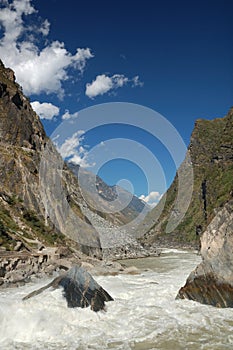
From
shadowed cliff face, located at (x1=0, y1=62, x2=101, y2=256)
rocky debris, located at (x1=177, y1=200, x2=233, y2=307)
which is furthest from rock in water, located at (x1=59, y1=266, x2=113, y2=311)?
shadowed cliff face, located at (x1=0, y1=62, x2=101, y2=256)

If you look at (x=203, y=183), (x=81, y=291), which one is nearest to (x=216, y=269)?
(x=81, y=291)

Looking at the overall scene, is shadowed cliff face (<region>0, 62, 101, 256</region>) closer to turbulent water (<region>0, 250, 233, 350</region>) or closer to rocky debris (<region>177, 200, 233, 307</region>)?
turbulent water (<region>0, 250, 233, 350</region>)

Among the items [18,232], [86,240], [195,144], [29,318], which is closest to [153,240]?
[195,144]

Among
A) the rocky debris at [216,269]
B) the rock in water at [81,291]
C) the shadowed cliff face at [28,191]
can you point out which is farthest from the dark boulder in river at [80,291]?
the shadowed cliff face at [28,191]

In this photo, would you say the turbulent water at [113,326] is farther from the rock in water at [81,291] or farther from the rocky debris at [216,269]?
the rocky debris at [216,269]

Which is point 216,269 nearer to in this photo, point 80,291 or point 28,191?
point 80,291
